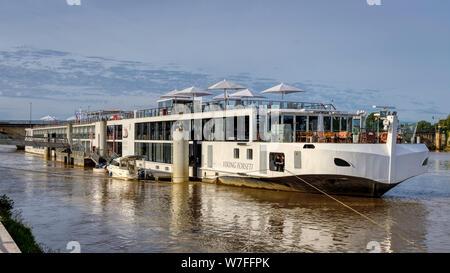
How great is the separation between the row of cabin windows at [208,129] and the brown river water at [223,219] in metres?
4.24

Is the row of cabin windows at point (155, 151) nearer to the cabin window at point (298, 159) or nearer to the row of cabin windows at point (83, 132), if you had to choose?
the cabin window at point (298, 159)

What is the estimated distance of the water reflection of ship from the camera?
693 inches

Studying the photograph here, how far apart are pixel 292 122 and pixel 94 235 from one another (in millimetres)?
17948

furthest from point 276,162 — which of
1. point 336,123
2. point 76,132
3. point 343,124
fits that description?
point 76,132

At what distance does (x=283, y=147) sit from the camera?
29.7m

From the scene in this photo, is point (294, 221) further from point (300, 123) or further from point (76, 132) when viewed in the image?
point (76, 132)

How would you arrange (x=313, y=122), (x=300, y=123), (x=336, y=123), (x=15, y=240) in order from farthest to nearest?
(x=336, y=123)
(x=313, y=122)
(x=300, y=123)
(x=15, y=240)

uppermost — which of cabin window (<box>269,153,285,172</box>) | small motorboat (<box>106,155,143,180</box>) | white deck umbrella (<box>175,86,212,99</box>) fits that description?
white deck umbrella (<box>175,86,212,99</box>)

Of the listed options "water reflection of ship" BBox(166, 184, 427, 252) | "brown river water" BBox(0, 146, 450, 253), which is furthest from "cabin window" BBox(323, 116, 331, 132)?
"brown river water" BBox(0, 146, 450, 253)

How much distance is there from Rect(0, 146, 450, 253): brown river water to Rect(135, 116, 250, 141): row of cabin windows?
424cm

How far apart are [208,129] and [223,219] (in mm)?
16249

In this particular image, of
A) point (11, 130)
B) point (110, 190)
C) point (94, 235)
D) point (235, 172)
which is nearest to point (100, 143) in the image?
point (110, 190)

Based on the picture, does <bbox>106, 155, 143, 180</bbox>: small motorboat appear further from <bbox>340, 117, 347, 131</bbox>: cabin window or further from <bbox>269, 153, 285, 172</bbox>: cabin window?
<bbox>340, 117, 347, 131</bbox>: cabin window
